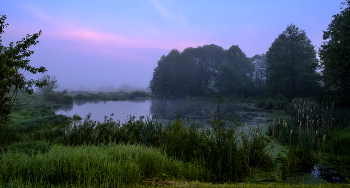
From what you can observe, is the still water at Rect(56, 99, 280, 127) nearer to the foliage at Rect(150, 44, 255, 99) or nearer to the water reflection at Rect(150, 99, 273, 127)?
the water reflection at Rect(150, 99, 273, 127)

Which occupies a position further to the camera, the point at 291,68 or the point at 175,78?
the point at 175,78

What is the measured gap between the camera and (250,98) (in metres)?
29.9

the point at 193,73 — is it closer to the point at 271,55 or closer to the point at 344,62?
the point at 271,55

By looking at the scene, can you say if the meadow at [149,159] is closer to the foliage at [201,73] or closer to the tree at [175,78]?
the foliage at [201,73]

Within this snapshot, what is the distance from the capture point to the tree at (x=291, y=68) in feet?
82.7

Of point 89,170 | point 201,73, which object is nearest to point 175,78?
point 201,73

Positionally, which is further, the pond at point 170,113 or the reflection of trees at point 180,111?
the reflection of trees at point 180,111

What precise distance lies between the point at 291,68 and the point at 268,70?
123 inches

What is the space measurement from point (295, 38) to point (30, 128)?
2827cm

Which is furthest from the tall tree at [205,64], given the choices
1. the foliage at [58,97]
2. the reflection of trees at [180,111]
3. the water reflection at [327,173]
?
the water reflection at [327,173]

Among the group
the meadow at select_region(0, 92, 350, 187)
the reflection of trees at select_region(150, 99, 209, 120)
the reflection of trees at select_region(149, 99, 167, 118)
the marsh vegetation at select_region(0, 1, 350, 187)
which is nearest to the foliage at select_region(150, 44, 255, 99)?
the reflection of trees at select_region(149, 99, 167, 118)

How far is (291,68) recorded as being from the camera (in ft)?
83.3

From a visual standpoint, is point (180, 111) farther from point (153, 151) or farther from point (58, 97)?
point (58, 97)

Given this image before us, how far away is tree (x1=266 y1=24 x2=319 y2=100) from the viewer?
2522 centimetres
